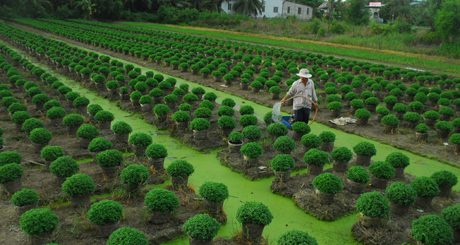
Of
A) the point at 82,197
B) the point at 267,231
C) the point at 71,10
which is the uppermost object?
the point at 71,10

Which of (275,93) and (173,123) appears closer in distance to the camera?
(173,123)

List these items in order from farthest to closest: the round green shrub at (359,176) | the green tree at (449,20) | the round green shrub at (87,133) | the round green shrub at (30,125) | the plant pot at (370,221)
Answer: the green tree at (449,20)
the round green shrub at (30,125)
the round green shrub at (87,133)
the round green shrub at (359,176)
the plant pot at (370,221)

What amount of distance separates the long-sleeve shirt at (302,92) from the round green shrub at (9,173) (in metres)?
6.07

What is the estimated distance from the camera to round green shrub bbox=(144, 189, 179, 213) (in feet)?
16.8

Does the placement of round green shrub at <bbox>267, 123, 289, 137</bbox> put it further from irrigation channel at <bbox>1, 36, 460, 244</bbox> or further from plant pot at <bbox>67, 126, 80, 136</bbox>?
plant pot at <bbox>67, 126, 80, 136</bbox>

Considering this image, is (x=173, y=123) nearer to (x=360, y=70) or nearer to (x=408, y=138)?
(x=408, y=138)

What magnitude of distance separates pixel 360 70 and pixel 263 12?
44.1 metres

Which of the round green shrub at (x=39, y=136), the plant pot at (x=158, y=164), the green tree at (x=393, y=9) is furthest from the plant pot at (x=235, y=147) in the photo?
the green tree at (x=393, y=9)

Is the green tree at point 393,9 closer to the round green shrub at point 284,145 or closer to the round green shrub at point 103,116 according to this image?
the round green shrub at point 284,145

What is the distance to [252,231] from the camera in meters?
4.96

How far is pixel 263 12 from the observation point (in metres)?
59.3

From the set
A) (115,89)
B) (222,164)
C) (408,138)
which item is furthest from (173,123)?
(408,138)

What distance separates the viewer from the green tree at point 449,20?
23.2 m

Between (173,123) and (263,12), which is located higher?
(263,12)
